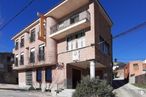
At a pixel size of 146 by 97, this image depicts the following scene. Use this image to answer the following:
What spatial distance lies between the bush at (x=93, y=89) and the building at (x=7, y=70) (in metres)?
46.2

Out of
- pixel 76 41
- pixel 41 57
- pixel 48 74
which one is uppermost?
pixel 76 41

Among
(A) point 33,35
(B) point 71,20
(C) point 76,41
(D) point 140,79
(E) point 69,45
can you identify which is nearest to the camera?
(C) point 76,41

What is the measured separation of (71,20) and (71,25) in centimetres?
169

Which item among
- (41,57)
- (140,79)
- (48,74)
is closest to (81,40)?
(48,74)

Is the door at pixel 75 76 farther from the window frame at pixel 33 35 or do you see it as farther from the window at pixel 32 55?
the window frame at pixel 33 35

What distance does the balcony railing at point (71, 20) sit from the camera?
32209mm

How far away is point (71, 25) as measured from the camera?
111 ft

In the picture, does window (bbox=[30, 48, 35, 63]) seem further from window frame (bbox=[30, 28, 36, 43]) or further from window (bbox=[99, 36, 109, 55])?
window (bbox=[99, 36, 109, 55])

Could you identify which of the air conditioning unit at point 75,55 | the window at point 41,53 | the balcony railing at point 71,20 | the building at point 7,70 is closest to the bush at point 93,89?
the air conditioning unit at point 75,55

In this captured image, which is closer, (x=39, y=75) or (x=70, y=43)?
(x=70, y=43)

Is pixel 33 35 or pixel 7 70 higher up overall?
pixel 33 35

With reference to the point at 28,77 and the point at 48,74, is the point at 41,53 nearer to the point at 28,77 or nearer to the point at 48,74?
the point at 48,74

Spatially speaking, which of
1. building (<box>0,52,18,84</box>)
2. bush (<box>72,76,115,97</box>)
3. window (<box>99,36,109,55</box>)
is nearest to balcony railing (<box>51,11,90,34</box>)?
window (<box>99,36,109,55</box>)

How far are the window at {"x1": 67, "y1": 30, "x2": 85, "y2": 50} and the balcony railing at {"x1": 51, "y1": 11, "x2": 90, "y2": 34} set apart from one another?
1.50m
